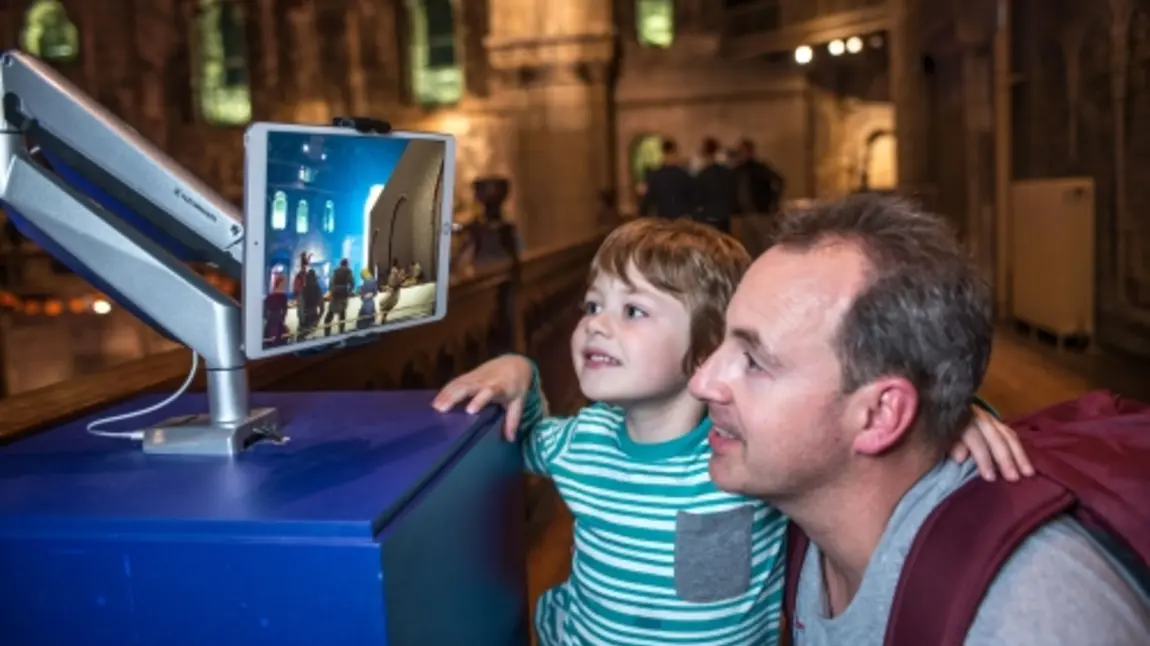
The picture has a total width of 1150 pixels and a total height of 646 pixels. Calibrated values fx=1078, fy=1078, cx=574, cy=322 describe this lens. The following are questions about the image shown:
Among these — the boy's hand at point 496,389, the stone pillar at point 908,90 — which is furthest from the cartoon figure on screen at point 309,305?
the stone pillar at point 908,90

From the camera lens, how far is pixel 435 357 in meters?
3.19

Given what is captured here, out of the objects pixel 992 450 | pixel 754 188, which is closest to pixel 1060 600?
pixel 992 450

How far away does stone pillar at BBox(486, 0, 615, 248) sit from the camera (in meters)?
10.6

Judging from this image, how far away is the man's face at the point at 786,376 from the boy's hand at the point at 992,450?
6.2 inches

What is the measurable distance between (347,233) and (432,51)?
642 inches

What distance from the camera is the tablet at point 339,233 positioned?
4.09 ft

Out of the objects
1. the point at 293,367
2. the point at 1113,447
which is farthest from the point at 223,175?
the point at 1113,447

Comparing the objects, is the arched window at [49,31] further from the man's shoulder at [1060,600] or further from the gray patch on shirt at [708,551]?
the man's shoulder at [1060,600]

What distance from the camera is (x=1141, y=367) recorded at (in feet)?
22.7

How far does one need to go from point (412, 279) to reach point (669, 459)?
0.52m

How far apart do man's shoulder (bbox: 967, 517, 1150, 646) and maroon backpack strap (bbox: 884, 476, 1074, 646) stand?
2 cm

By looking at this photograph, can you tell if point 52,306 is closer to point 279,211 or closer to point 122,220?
point 122,220

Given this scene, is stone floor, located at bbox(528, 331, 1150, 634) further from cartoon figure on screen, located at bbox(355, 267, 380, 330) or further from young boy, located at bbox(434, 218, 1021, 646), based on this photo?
cartoon figure on screen, located at bbox(355, 267, 380, 330)

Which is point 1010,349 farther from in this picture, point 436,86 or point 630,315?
point 436,86
